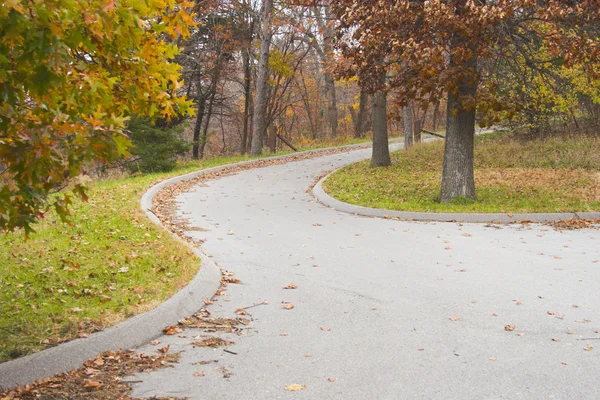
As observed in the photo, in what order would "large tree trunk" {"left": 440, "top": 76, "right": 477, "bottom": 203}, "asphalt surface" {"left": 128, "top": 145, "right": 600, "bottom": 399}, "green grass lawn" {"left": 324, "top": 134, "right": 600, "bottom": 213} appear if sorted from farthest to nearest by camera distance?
"large tree trunk" {"left": 440, "top": 76, "right": 477, "bottom": 203} < "green grass lawn" {"left": 324, "top": 134, "right": 600, "bottom": 213} < "asphalt surface" {"left": 128, "top": 145, "right": 600, "bottom": 399}

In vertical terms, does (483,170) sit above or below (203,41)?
below

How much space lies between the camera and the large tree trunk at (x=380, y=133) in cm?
2147

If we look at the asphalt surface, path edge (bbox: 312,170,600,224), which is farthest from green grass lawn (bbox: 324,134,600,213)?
the asphalt surface

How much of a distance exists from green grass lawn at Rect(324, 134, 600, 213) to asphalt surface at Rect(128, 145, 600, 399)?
2.06 metres

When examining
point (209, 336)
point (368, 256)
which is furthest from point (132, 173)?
point (209, 336)

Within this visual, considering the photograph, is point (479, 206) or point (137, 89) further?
point (479, 206)

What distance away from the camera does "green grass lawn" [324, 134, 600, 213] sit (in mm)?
13812

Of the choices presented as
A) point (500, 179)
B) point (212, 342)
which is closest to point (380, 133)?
point (500, 179)

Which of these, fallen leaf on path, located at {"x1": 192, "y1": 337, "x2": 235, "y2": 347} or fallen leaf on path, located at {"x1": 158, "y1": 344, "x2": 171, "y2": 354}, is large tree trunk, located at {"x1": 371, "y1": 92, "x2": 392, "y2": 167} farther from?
fallen leaf on path, located at {"x1": 158, "y1": 344, "x2": 171, "y2": 354}

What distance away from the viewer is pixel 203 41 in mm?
33031

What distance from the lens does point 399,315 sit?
6.39 m

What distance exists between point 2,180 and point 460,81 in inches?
446

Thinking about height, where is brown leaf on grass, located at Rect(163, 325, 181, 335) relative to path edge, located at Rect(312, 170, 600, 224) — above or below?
above

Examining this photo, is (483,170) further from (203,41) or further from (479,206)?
(203,41)
